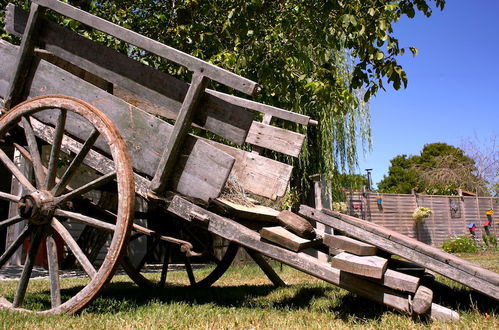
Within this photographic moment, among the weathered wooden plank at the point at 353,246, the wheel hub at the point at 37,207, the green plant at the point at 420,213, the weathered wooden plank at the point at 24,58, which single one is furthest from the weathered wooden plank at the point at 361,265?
the green plant at the point at 420,213

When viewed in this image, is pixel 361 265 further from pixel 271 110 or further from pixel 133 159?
pixel 271 110

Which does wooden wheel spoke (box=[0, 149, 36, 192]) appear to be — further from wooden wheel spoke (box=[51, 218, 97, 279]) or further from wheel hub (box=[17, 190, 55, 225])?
Answer: wooden wheel spoke (box=[51, 218, 97, 279])

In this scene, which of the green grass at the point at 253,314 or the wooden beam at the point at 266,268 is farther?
the wooden beam at the point at 266,268

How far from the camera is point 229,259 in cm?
451

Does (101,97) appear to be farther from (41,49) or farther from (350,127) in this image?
(350,127)

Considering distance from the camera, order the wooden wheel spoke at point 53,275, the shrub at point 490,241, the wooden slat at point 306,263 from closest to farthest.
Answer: the wooden slat at point 306,263 → the wooden wheel spoke at point 53,275 → the shrub at point 490,241

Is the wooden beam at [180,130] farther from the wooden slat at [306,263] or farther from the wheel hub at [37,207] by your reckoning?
the wheel hub at [37,207]

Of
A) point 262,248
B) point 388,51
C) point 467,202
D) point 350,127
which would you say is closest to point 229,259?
point 262,248

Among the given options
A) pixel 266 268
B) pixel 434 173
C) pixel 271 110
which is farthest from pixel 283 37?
pixel 434 173

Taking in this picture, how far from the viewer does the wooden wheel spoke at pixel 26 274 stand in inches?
116

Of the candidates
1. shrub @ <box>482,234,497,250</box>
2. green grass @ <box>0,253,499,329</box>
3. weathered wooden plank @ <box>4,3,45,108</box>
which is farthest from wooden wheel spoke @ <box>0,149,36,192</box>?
shrub @ <box>482,234,497,250</box>

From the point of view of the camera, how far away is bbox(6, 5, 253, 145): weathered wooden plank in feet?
9.41

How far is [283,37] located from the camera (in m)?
6.18

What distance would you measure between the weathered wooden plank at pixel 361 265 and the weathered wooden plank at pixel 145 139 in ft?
2.72
